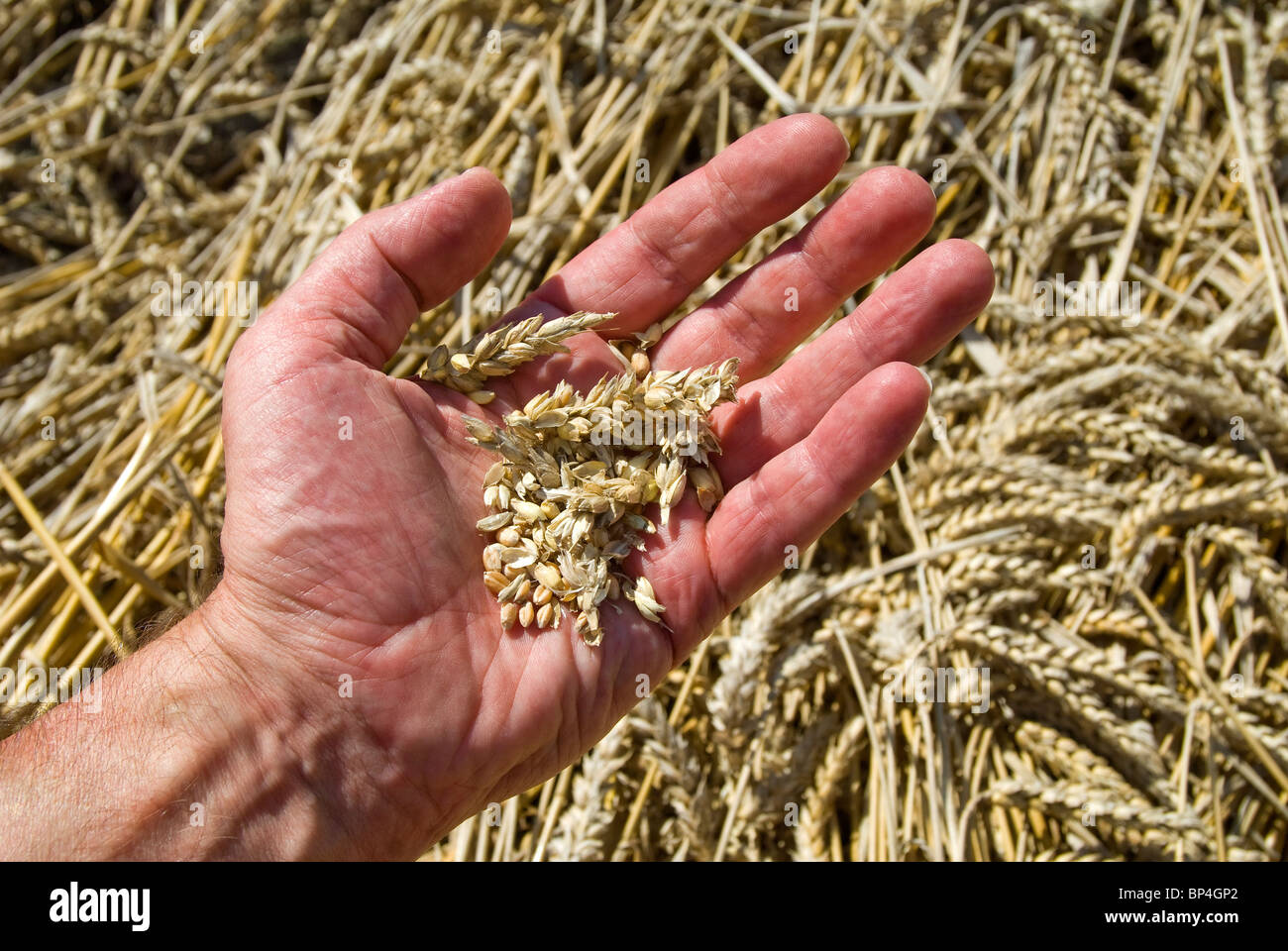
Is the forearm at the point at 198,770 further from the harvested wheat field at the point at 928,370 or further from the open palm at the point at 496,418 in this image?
the harvested wheat field at the point at 928,370

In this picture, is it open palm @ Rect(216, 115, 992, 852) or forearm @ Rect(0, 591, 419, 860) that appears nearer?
forearm @ Rect(0, 591, 419, 860)

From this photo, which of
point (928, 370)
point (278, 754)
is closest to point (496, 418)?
point (278, 754)

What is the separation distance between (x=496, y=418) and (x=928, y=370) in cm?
121

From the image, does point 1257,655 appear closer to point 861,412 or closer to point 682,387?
point 861,412

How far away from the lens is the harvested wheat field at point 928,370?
217cm

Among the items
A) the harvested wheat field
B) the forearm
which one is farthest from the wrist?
the harvested wheat field

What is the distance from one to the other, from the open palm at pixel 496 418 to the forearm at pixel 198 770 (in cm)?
6

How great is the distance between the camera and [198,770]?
1752mm

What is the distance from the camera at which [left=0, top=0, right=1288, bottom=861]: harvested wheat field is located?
217 cm

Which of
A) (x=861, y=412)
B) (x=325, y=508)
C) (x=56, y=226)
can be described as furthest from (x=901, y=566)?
(x=56, y=226)

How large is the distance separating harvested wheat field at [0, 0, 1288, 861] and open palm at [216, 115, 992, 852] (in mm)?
264

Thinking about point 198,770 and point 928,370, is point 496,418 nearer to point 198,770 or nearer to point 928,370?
point 198,770

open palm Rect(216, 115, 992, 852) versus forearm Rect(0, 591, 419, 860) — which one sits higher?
open palm Rect(216, 115, 992, 852)

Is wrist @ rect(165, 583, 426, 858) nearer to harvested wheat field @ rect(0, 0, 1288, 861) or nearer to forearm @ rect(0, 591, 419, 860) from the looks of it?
forearm @ rect(0, 591, 419, 860)
